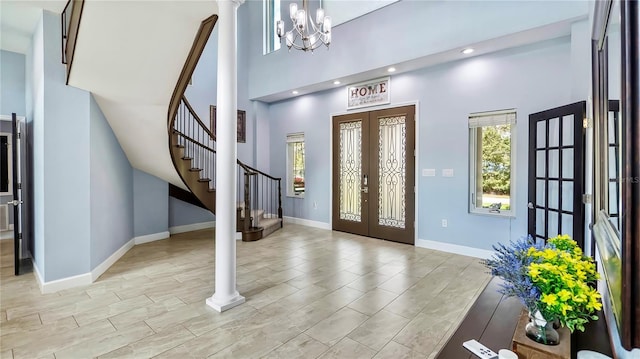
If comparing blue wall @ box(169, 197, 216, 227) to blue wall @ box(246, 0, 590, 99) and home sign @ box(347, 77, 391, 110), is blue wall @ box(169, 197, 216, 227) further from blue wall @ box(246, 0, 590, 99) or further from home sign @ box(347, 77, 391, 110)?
home sign @ box(347, 77, 391, 110)

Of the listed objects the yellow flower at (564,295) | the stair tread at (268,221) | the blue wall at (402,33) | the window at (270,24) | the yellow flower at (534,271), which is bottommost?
the stair tread at (268,221)

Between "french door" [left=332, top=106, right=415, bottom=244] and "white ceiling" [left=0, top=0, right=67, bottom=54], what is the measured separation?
4690 mm

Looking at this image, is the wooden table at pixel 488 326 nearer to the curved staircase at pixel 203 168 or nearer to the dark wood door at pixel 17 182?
the curved staircase at pixel 203 168

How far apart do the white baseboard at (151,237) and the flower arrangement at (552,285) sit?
233 inches

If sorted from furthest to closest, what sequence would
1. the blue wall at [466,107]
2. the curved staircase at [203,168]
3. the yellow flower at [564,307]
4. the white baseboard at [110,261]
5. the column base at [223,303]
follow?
the blue wall at [466,107] → the white baseboard at [110,261] → the curved staircase at [203,168] → the column base at [223,303] → the yellow flower at [564,307]

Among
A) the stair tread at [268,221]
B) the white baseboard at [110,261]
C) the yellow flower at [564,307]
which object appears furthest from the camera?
the stair tread at [268,221]

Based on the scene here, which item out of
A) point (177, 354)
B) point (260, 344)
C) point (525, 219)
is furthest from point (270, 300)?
point (525, 219)

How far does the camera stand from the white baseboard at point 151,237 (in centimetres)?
551

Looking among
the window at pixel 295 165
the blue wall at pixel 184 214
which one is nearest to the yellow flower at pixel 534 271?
the window at pixel 295 165

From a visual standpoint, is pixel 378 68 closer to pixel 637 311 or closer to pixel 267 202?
pixel 267 202

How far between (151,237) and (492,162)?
240 inches

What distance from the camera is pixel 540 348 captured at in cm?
99

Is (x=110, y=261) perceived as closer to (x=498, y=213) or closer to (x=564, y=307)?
(x=564, y=307)

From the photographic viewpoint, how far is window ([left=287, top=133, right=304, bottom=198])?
24.0 ft
